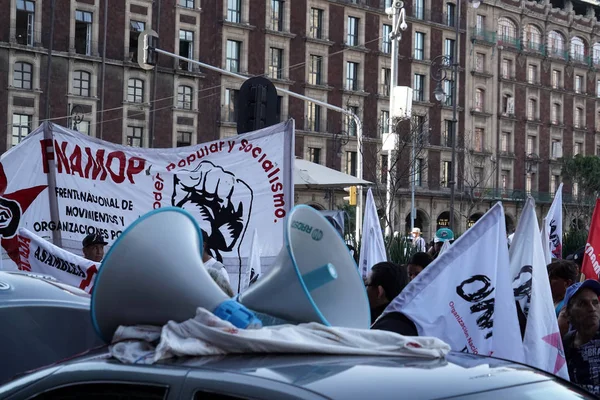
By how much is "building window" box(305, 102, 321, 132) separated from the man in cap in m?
43.2

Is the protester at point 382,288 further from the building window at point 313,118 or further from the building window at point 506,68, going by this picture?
the building window at point 506,68

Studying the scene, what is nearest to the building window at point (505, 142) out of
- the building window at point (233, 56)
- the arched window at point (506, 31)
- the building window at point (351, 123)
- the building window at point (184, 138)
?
the arched window at point (506, 31)

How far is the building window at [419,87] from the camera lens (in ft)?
Answer: 187

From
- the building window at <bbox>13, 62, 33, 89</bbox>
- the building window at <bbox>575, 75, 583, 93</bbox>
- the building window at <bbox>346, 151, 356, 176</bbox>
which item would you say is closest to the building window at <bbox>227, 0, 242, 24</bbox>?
the building window at <bbox>346, 151, 356, 176</bbox>

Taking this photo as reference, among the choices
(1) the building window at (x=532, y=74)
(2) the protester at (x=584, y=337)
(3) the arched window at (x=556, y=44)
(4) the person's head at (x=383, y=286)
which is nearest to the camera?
(2) the protester at (x=584, y=337)

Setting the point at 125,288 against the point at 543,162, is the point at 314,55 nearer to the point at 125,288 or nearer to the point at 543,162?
the point at 543,162

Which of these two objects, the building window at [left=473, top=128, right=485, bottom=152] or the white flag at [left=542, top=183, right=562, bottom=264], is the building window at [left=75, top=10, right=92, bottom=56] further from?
the white flag at [left=542, top=183, right=562, bottom=264]

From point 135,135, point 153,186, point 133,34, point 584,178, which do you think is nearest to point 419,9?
point 584,178

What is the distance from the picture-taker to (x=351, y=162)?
53719 millimetres

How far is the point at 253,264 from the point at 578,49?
209 ft

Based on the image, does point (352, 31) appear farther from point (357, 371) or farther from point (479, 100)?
point (357, 371)

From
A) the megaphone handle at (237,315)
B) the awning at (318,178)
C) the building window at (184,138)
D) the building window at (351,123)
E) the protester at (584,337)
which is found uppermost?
the building window at (351,123)

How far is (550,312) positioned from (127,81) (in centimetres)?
4034

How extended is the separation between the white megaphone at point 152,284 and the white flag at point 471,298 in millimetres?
2109
